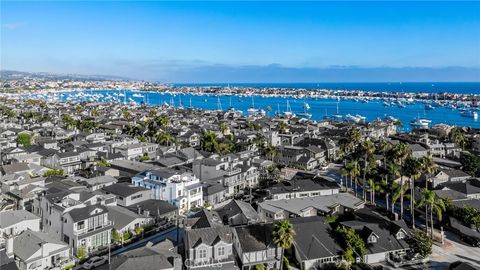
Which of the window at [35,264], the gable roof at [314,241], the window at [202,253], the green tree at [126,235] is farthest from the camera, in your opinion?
the green tree at [126,235]

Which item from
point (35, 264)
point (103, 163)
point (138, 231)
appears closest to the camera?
point (35, 264)

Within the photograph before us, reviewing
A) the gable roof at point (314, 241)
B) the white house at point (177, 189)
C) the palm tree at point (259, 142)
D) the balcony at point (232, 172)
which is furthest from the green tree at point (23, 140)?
the gable roof at point (314, 241)

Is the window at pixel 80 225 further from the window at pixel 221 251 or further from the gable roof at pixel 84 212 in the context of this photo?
the window at pixel 221 251

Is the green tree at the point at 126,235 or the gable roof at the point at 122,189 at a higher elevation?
the gable roof at the point at 122,189

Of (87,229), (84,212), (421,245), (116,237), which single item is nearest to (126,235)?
(116,237)

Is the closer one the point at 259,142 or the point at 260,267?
the point at 260,267

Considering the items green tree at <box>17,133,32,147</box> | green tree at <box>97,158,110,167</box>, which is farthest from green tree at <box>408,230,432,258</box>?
→ green tree at <box>17,133,32,147</box>

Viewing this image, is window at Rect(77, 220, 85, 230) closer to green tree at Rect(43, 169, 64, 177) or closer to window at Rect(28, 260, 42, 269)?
window at Rect(28, 260, 42, 269)

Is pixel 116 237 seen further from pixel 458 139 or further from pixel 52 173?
pixel 458 139
